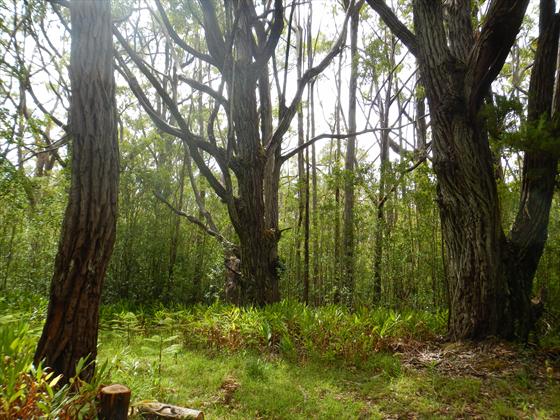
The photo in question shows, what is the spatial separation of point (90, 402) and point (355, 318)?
11.3 feet

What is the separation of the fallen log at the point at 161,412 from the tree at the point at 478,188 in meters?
3.09

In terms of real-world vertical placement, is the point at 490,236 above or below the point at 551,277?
above

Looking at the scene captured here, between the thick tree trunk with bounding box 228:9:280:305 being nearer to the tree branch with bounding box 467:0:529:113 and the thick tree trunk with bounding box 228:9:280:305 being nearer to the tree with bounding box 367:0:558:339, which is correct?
the tree with bounding box 367:0:558:339

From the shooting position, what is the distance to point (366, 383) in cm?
359

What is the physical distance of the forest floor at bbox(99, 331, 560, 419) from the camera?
2939mm

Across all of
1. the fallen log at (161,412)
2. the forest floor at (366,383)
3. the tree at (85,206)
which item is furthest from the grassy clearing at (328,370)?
the tree at (85,206)

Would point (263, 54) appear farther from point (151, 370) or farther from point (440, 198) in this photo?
point (151, 370)

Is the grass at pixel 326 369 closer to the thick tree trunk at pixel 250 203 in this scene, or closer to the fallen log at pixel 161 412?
the fallen log at pixel 161 412

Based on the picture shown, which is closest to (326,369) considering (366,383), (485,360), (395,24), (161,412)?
(366,383)

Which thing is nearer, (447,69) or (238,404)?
(238,404)

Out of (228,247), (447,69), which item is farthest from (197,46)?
(447,69)

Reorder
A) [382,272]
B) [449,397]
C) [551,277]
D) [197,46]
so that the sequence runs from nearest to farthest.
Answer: [449,397] < [551,277] < [382,272] < [197,46]

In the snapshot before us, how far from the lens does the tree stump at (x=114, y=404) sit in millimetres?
2076

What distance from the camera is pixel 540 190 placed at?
4.03 meters
